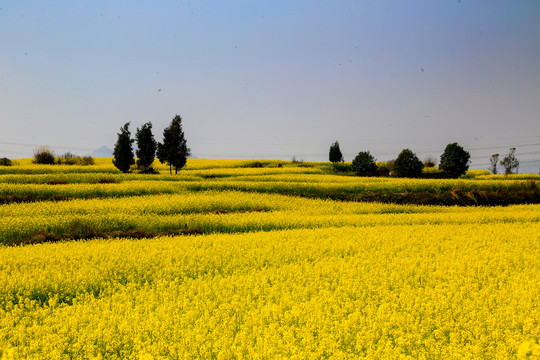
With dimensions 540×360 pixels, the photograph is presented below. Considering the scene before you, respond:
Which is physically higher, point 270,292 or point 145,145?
point 145,145

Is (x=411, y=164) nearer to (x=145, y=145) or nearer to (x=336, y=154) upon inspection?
(x=336, y=154)

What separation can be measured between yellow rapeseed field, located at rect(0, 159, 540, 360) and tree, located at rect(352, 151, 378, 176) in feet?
108

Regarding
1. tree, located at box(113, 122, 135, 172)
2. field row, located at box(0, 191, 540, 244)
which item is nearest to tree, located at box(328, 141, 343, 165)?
tree, located at box(113, 122, 135, 172)

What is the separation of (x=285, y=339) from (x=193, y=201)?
61.1 ft

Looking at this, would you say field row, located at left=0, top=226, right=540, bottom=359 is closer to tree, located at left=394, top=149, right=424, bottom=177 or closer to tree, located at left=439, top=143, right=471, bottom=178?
tree, located at left=394, top=149, right=424, bottom=177

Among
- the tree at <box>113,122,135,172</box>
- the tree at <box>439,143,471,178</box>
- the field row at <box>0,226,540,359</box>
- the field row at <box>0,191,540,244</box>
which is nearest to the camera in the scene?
the field row at <box>0,226,540,359</box>

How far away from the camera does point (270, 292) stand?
8297 millimetres

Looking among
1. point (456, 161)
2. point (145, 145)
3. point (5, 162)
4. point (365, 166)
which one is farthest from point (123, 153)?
point (456, 161)

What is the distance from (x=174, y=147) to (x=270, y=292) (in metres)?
43.6

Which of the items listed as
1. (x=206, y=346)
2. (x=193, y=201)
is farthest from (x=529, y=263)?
(x=193, y=201)

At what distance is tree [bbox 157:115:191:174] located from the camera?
50191 millimetres

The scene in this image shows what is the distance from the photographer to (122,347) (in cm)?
626

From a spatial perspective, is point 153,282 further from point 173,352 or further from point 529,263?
point 529,263

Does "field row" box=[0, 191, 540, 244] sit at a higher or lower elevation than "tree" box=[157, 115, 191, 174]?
lower
